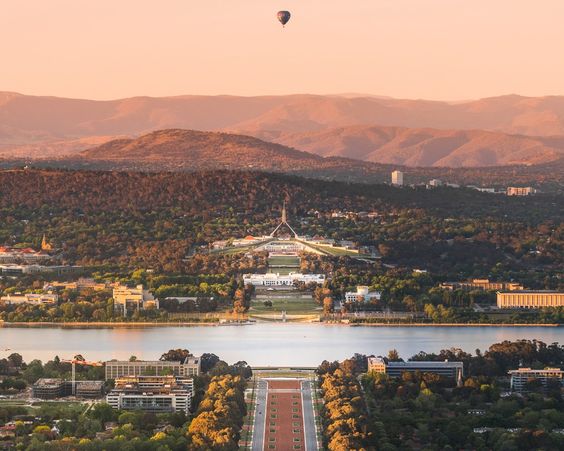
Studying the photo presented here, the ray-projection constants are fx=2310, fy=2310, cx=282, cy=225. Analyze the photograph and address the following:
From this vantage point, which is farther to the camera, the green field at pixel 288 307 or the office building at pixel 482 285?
the office building at pixel 482 285

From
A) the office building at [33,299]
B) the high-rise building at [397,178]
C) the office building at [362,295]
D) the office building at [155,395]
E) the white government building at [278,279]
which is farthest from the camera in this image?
the high-rise building at [397,178]

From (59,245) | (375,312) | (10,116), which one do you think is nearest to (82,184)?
(59,245)

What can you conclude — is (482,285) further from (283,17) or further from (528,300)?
(283,17)

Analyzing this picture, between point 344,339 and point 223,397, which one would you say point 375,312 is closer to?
point 344,339

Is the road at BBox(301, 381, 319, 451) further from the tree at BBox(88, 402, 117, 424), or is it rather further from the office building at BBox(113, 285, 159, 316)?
the office building at BBox(113, 285, 159, 316)

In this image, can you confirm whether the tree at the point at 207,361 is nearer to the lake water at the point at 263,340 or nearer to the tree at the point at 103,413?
the lake water at the point at 263,340

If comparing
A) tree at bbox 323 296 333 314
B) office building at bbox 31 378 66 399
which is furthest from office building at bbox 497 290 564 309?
office building at bbox 31 378 66 399

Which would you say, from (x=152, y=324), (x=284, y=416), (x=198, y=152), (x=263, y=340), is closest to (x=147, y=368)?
(x=284, y=416)

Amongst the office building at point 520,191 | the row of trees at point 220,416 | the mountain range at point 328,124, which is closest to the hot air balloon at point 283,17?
the row of trees at point 220,416
